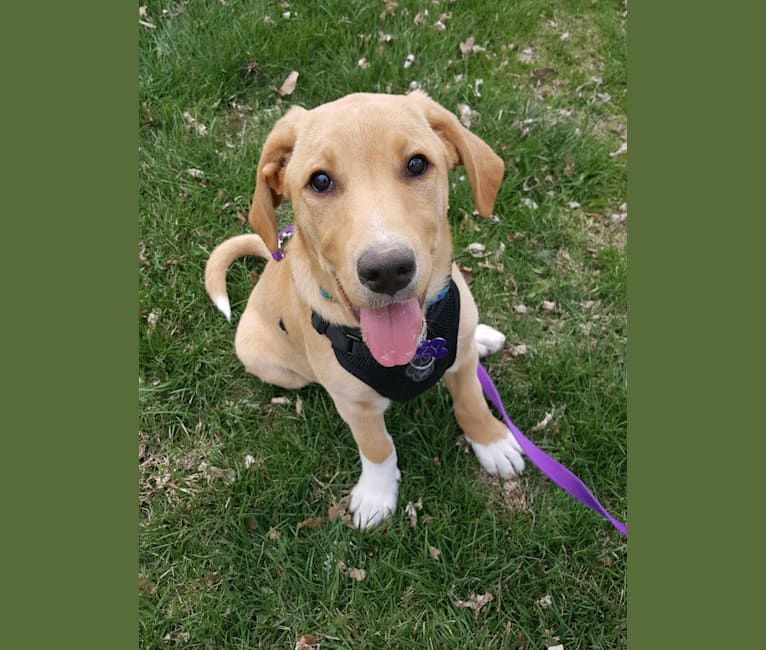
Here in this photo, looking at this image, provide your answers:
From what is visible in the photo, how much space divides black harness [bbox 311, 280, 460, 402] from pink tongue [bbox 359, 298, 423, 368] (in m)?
0.20

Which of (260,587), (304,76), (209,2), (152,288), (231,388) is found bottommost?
(260,587)

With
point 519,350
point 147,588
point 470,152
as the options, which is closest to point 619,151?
point 519,350

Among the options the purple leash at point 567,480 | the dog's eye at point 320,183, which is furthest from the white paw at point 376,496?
the dog's eye at point 320,183

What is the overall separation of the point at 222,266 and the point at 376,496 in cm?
189

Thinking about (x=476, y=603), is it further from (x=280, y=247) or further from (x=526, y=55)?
(x=526, y=55)

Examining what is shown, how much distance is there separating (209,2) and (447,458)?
4874 mm

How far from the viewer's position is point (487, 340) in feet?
13.7

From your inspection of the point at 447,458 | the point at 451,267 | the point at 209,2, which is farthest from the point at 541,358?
the point at 209,2

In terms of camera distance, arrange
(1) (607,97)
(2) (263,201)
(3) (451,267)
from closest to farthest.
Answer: (2) (263,201) < (3) (451,267) < (1) (607,97)

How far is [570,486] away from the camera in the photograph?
10.8 feet

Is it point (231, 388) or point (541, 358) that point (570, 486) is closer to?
point (541, 358)

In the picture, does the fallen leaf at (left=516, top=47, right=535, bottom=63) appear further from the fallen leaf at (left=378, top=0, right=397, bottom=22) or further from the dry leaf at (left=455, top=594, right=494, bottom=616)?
the dry leaf at (left=455, top=594, right=494, bottom=616)

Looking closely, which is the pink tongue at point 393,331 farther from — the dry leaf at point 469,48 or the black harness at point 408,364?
the dry leaf at point 469,48

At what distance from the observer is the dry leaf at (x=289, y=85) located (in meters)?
5.46
